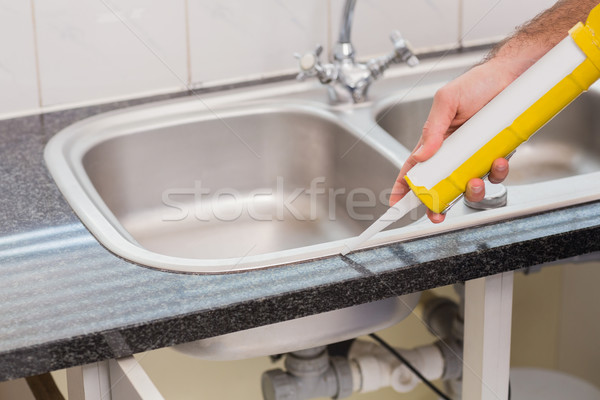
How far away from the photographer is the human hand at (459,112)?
2.93 ft

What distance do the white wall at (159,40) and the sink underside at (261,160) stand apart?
0.22 feet

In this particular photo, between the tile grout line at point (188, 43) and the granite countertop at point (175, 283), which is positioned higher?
the tile grout line at point (188, 43)

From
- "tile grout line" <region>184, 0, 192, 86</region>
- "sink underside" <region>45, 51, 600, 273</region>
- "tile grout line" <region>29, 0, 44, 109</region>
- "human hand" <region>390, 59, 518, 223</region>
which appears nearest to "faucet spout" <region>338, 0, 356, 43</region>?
"sink underside" <region>45, 51, 600, 273</region>

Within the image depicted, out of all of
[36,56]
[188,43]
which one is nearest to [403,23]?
[188,43]

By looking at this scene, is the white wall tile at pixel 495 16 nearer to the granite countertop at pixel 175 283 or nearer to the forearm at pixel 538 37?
the forearm at pixel 538 37

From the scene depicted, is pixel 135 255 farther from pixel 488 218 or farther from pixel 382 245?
pixel 488 218

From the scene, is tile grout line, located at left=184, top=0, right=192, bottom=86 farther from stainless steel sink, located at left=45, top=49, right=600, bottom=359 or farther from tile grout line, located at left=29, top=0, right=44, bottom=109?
tile grout line, located at left=29, top=0, right=44, bottom=109

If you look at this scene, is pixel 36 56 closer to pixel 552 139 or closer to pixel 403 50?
pixel 403 50

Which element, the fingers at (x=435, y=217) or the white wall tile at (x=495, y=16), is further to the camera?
the white wall tile at (x=495, y=16)

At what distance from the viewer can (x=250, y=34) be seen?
56.7 inches

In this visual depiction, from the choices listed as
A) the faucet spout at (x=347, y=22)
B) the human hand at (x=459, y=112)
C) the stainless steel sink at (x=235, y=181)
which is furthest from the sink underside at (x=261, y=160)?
the human hand at (x=459, y=112)

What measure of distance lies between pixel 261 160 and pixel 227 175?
6 centimetres

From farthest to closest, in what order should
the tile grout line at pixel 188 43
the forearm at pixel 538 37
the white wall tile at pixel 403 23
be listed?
1. the white wall tile at pixel 403 23
2. the tile grout line at pixel 188 43
3. the forearm at pixel 538 37

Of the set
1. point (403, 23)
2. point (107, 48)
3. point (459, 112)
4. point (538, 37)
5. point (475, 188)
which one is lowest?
point (475, 188)
